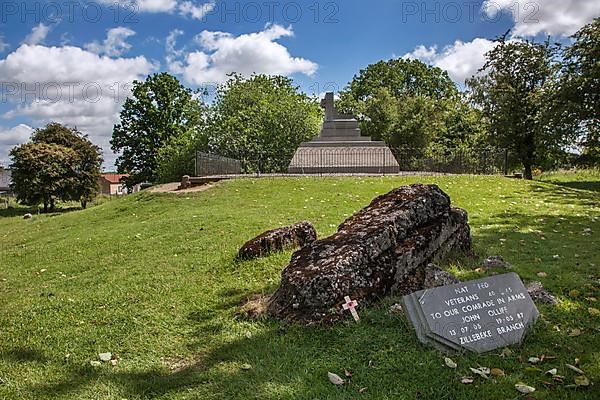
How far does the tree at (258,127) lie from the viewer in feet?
86.1

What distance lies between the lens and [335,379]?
10.8ft

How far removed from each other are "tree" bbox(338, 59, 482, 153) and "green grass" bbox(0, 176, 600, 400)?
2481 cm

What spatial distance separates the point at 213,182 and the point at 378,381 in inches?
595

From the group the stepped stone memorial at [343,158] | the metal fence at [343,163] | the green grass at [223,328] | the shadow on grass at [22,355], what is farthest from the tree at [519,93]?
the shadow on grass at [22,355]

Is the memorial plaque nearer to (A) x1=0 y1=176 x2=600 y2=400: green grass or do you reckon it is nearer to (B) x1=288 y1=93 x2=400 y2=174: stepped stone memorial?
(A) x1=0 y1=176 x2=600 y2=400: green grass

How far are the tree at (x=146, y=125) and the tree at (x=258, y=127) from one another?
1346 cm

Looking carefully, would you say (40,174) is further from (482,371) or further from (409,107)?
(482,371)

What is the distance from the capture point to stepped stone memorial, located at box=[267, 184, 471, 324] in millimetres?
4262

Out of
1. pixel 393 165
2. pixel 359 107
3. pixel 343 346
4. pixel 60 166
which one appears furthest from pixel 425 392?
pixel 359 107

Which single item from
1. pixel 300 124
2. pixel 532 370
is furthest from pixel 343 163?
pixel 532 370

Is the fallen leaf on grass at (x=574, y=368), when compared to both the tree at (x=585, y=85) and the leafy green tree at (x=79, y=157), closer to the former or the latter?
the tree at (x=585, y=85)

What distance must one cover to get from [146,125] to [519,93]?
105 feet

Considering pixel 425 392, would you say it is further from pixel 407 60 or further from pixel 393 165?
pixel 407 60

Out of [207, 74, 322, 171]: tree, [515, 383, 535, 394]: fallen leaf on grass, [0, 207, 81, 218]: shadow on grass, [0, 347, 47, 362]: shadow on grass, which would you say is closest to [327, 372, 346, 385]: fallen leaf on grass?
[515, 383, 535, 394]: fallen leaf on grass
